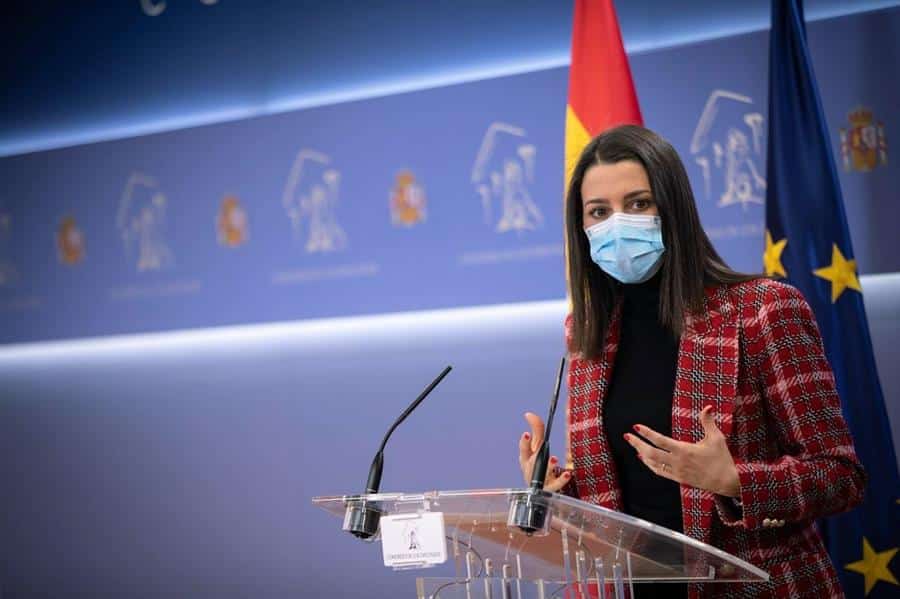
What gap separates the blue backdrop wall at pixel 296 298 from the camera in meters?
3.58

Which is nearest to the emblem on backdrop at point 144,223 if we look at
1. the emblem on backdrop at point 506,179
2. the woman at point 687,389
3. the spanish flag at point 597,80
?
the emblem on backdrop at point 506,179

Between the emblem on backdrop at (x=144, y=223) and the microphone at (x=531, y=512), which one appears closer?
the microphone at (x=531, y=512)

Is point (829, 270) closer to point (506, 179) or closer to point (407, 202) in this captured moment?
point (506, 179)

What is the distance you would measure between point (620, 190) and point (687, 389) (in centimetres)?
37

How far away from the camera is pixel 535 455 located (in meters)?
1.80

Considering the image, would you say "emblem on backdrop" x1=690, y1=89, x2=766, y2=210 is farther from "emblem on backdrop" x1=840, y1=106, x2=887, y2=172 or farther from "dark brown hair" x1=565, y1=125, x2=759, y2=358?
"dark brown hair" x1=565, y1=125, x2=759, y2=358

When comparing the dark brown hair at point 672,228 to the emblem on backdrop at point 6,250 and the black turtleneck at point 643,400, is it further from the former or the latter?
the emblem on backdrop at point 6,250

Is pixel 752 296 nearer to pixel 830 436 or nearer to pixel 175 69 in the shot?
pixel 830 436

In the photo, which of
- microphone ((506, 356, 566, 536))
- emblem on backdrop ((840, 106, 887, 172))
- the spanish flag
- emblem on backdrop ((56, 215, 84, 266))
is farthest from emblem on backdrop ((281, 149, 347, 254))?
microphone ((506, 356, 566, 536))

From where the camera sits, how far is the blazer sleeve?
1602 mm

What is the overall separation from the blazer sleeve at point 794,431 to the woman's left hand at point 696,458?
0.04 metres

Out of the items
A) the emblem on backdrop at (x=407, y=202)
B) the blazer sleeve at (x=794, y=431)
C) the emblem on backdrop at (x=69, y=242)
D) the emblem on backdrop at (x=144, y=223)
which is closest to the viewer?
the blazer sleeve at (x=794, y=431)

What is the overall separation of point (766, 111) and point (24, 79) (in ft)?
10.7

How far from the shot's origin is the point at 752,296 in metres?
1.76
